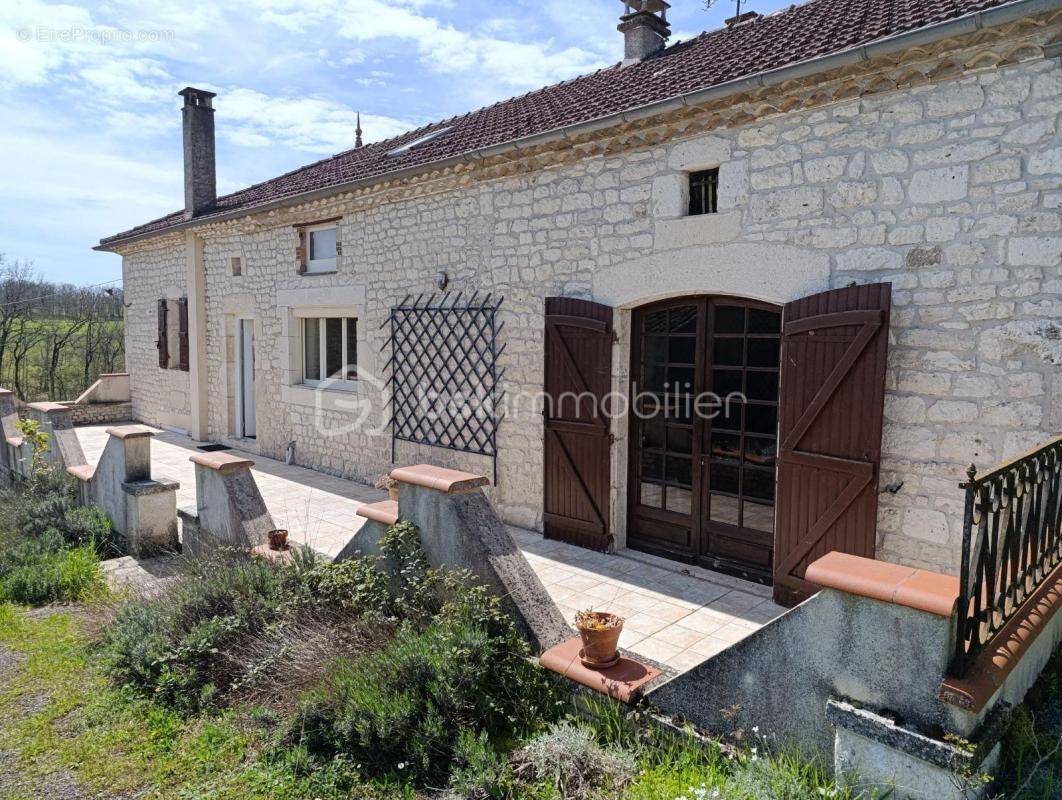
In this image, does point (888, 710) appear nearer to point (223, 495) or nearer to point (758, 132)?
point (758, 132)

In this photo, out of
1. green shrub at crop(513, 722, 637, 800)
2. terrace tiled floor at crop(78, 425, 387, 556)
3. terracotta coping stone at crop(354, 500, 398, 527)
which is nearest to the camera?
green shrub at crop(513, 722, 637, 800)

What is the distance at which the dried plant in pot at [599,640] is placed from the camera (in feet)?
11.5

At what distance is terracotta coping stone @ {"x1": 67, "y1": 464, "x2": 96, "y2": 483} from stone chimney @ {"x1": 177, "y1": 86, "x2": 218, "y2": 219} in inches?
248

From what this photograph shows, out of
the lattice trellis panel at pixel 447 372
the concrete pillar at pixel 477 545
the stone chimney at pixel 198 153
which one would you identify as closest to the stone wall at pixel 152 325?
the stone chimney at pixel 198 153

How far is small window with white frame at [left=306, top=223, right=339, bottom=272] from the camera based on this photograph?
31.5 feet

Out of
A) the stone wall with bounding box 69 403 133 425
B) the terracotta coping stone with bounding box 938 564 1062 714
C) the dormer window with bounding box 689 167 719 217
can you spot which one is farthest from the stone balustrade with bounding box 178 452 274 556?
the stone wall with bounding box 69 403 133 425

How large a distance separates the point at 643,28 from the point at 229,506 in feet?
23.1

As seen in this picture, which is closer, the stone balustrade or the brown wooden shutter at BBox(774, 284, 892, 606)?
the brown wooden shutter at BBox(774, 284, 892, 606)

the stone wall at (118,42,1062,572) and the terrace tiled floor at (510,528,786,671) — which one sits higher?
the stone wall at (118,42,1062,572)

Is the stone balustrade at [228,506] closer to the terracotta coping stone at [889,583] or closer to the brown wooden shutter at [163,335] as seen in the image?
the terracotta coping stone at [889,583]

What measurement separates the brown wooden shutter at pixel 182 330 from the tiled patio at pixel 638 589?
536 cm

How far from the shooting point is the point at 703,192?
5598 millimetres

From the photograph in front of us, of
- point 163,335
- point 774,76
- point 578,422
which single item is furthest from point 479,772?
point 163,335

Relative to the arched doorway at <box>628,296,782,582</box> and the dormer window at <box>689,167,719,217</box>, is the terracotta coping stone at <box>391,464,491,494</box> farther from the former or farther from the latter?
the dormer window at <box>689,167,719,217</box>
